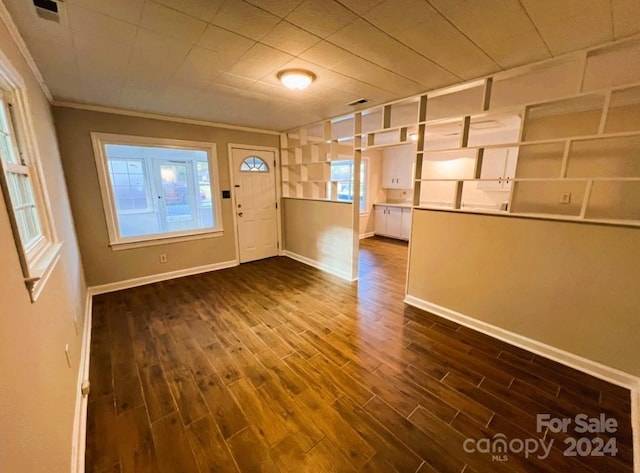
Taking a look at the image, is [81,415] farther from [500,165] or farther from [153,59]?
[500,165]

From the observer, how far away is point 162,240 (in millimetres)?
3939

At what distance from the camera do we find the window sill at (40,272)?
44.7 inches

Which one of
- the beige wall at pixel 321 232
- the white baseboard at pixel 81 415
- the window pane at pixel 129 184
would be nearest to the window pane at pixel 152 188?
the window pane at pixel 129 184

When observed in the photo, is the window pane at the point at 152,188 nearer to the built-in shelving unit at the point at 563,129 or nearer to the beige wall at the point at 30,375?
the beige wall at the point at 30,375

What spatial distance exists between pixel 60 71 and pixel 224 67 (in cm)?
141

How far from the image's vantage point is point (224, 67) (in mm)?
2207

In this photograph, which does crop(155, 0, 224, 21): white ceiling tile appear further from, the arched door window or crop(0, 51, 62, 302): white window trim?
the arched door window

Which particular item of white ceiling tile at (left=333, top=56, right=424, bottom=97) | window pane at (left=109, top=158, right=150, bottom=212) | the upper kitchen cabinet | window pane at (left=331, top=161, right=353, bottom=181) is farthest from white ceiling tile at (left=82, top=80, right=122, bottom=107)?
the upper kitchen cabinet

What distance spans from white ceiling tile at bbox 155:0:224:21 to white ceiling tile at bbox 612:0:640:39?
2.16 meters

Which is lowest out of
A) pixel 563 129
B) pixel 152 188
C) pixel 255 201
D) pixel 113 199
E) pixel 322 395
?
pixel 322 395

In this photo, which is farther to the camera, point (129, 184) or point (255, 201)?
point (129, 184)

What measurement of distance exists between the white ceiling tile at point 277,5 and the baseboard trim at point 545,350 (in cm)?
293

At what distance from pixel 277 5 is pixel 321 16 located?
0.26 m

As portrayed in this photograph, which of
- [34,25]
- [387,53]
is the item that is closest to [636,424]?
[387,53]
